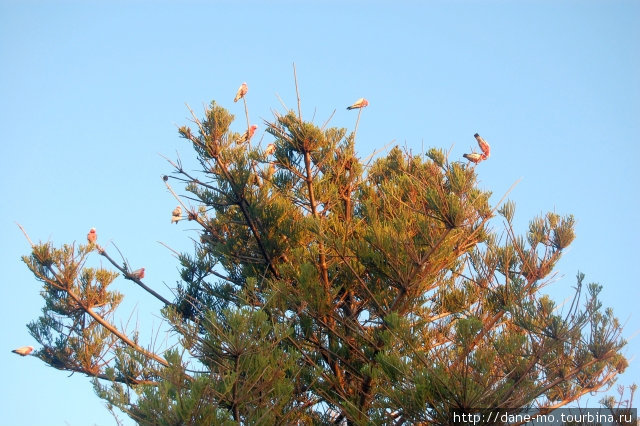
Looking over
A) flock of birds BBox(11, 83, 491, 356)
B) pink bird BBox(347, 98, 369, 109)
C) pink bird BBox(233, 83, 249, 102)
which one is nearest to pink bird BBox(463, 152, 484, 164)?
flock of birds BBox(11, 83, 491, 356)

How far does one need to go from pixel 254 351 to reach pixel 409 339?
3.55 feet

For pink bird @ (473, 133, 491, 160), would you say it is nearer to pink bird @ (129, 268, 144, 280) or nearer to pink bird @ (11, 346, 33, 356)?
pink bird @ (129, 268, 144, 280)

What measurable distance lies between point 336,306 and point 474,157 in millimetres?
2008

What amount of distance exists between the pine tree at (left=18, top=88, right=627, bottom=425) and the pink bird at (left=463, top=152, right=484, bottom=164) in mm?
415

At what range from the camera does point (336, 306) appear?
5785 millimetres

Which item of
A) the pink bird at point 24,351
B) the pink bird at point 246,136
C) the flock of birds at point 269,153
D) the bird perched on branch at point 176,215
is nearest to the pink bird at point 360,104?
the flock of birds at point 269,153

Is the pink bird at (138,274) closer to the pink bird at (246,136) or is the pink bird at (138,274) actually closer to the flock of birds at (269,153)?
the flock of birds at (269,153)

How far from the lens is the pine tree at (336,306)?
4.25 m

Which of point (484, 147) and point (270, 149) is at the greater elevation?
point (484, 147)

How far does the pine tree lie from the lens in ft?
13.9

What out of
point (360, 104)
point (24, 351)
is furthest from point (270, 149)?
point (24, 351)

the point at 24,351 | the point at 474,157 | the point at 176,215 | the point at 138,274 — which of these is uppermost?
the point at 474,157

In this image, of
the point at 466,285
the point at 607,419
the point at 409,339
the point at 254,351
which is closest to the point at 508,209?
the point at 466,285

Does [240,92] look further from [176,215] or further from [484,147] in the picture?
[484,147]
